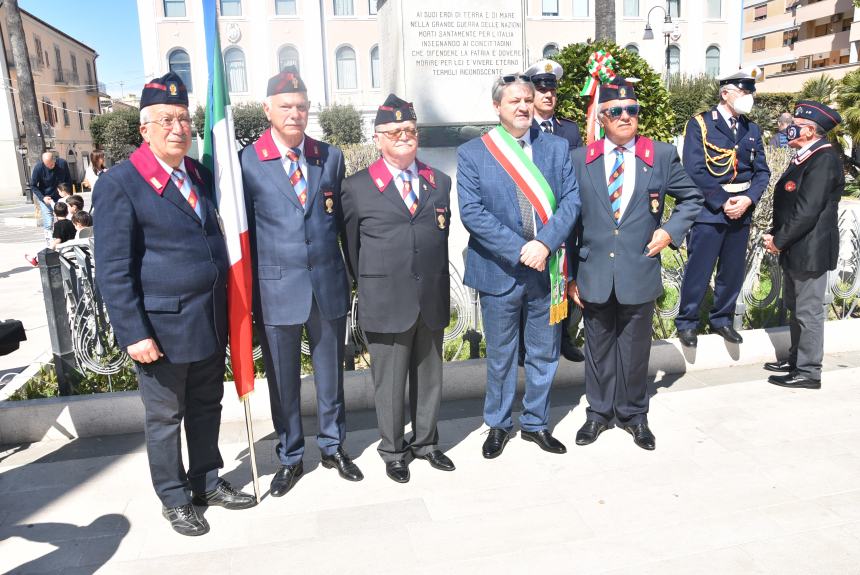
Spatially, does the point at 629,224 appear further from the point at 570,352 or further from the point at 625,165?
the point at 570,352

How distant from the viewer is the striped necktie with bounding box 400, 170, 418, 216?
3.56 m

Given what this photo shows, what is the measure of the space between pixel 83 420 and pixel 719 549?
370 cm

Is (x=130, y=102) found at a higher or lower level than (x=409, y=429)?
higher

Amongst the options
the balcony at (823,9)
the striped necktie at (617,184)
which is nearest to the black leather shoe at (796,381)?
the striped necktie at (617,184)

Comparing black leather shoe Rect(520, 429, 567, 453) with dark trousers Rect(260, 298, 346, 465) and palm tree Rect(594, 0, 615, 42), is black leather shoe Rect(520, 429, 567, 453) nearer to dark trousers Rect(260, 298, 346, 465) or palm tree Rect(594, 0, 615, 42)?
dark trousers Rect(260, 298, 346, 465)

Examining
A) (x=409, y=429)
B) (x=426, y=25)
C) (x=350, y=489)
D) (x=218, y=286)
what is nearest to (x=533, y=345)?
(x=409, y=429)

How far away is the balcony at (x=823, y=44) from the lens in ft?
141

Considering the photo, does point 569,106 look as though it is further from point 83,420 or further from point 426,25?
point 83,420

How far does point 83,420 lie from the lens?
14.2 ft

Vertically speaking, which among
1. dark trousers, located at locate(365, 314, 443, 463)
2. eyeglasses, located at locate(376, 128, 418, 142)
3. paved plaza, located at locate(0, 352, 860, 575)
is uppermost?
eyeglasses, located at locate(376, 128, 418, 142)

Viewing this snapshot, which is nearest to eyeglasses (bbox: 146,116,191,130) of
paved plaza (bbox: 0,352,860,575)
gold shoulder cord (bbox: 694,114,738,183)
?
paved plaza (bbox: 0,352,860,575)

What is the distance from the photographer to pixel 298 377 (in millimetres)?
3680

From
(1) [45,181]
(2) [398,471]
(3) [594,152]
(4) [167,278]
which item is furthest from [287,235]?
(1) [45,181]

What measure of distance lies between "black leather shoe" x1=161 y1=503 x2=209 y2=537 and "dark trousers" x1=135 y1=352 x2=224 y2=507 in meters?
0.03
